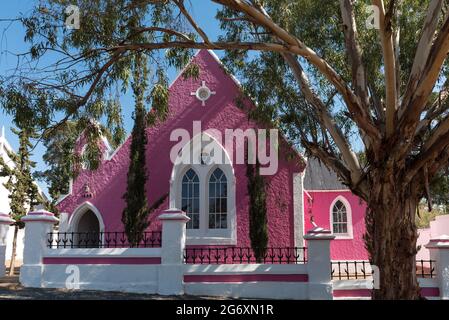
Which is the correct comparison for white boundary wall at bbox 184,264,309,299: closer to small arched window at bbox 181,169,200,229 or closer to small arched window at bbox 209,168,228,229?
small arched window at bbox 209,168,228,229

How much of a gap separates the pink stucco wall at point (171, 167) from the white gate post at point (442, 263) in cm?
517

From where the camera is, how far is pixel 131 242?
14.8 metres

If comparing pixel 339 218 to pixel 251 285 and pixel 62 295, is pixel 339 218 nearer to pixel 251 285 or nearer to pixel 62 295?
pixel 251 285

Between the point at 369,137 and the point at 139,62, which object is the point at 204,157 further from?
the point at 369,137

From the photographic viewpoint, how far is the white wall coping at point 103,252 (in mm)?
11547

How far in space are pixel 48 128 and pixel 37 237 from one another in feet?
10.8

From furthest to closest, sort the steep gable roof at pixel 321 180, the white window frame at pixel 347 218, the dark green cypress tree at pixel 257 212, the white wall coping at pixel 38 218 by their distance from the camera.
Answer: the steep gable roof at pixel 321 180 → the white window frame at pixel 347 218 → the dark green cypress tree at pixel 257 212 → the white wall coping at pixel 38 218

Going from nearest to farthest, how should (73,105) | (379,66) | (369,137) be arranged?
(369,137), (73,105), (379,66)

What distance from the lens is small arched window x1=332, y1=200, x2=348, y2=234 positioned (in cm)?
1953

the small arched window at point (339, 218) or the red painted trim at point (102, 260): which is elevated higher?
the small arched window at point (339, 218)

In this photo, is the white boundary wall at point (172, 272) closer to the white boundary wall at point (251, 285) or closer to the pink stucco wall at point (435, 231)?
the white boundary wall at point (251, 285)

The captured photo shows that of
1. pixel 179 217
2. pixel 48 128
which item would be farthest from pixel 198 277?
pixel 48 128
